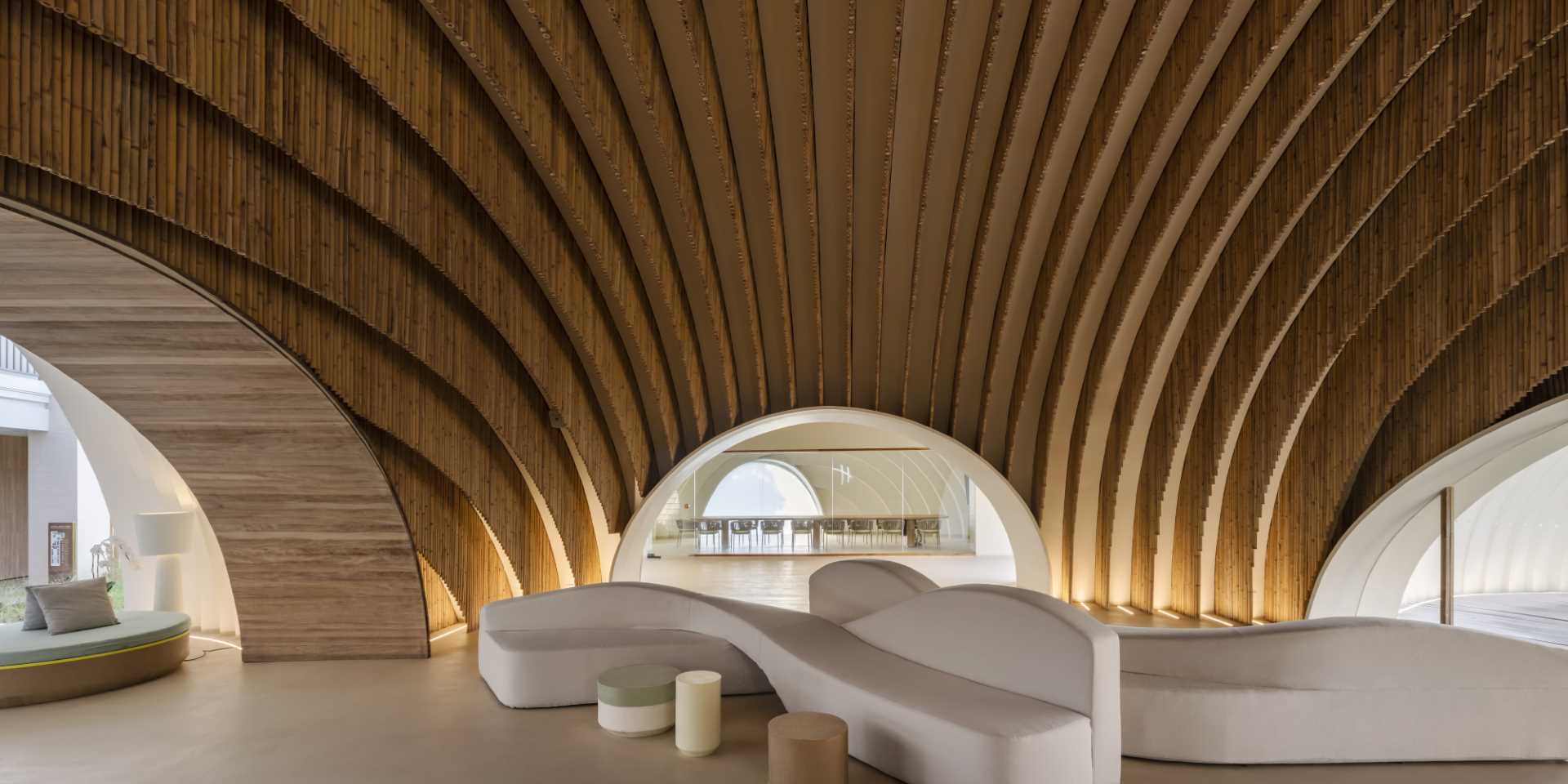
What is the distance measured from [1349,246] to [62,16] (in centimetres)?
947

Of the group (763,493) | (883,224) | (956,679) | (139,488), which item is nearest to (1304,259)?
(883,224)

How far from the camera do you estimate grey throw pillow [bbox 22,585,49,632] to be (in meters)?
7.86

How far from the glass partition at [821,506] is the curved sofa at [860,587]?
10411 mm

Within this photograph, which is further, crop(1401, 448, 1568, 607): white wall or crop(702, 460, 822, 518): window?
crop(702, 460, 822, 518): window

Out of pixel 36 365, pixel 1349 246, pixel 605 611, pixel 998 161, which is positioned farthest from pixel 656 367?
pixel 1349 246

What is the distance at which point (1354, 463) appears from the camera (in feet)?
28.0

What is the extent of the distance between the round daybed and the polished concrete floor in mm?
146

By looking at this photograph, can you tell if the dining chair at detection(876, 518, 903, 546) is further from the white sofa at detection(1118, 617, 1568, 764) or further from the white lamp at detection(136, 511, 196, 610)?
the white sofa at detection(1118, 617, 1568, 764)

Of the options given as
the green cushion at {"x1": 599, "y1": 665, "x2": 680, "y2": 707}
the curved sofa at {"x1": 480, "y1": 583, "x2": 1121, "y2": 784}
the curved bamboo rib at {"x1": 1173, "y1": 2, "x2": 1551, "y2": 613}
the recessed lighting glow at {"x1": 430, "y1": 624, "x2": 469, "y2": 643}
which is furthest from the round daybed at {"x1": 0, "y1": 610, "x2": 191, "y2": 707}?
the curved bamboo rib at {"x1": 1173, "y1": 2, "x2": 1551, "y2": 613}

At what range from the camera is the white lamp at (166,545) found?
8.97 meters

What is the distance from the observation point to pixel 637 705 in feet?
20.1

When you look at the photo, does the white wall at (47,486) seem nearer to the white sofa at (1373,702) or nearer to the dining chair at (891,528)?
the dining chair at (891,528)

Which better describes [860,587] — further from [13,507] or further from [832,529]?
[13,507]

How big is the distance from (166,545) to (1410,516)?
1266 centimetres
